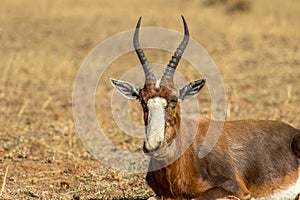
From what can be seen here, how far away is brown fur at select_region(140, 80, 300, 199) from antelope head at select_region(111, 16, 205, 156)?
0.01m

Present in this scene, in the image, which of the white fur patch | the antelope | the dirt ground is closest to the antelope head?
the antelope

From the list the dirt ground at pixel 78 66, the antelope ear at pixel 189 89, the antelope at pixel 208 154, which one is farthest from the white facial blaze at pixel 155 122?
the dirt ground at pixel 78 66

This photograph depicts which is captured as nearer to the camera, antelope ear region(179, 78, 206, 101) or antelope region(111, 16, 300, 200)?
antelope region(111, 16, 300, 200)

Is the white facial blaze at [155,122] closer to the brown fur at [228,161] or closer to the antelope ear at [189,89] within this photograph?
the brown fur at [228,161]

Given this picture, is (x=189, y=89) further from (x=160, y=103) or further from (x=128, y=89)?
(x=128, y=89)

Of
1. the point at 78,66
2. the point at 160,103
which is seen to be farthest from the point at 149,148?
the point at 78,66

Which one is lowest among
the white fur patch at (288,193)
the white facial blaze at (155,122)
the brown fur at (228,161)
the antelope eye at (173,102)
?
the white fur patch at (288,193)

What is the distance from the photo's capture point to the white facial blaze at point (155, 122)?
6.45m

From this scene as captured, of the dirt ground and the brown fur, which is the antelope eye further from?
the dirt ground

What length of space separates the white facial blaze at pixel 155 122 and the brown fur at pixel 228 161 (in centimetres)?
8

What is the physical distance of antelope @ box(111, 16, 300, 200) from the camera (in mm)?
6762

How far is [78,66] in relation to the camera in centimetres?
1802

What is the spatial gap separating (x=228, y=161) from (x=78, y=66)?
11160 millimetres

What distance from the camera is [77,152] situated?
1052 cm
